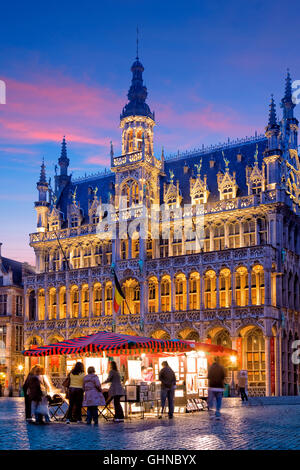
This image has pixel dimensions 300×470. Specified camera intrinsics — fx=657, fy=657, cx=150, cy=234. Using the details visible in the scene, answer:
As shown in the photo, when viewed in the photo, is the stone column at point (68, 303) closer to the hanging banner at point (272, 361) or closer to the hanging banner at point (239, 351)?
the hanging banner at point (239, 351)

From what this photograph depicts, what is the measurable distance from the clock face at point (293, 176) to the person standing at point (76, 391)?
33.5 metres

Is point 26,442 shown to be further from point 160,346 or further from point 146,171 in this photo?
point 146,171

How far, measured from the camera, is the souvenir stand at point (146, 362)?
25.1 m

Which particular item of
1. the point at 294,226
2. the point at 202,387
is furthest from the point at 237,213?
the point at 202,387

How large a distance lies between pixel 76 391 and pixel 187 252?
32.5 metres

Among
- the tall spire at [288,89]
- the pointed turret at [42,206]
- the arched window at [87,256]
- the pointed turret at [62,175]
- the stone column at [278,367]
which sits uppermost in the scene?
the tall spire at [288,89]

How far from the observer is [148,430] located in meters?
19.1

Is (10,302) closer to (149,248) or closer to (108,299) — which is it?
(108,299)

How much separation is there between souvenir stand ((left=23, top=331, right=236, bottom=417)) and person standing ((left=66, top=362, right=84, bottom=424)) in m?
2.51

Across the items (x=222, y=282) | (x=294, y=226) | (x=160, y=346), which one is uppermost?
(x=294, y=226)

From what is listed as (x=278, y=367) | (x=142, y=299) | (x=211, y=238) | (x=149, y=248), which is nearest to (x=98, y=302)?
(x=142, y=299)

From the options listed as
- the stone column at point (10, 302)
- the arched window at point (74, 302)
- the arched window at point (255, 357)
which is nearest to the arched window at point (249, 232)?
the arched window at point (255, 357)

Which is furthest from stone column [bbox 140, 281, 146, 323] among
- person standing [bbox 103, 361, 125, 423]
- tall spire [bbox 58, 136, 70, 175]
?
person standing [bbox 103, 361, 125, 423]

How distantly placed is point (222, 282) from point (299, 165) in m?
13.0
